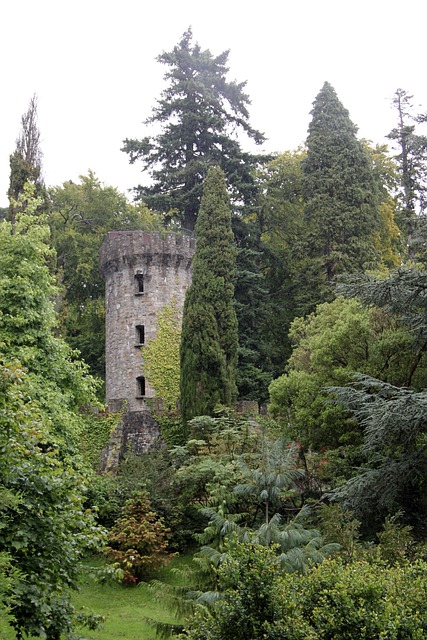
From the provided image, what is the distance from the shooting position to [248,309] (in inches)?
1261

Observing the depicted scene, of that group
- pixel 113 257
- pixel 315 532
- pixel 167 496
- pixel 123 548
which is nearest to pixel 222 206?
pixel 113 257

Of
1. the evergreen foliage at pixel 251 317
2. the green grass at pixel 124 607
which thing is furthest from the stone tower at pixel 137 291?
the green grass at pixel 124 607

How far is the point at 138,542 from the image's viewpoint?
691 inches

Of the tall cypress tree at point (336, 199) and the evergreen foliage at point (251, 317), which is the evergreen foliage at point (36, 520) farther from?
the tall cypress tree at point (336, 199)

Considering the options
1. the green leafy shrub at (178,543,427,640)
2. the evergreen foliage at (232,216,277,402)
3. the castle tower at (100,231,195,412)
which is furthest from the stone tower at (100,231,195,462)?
the green leafy shrub at (178,543,427,640)

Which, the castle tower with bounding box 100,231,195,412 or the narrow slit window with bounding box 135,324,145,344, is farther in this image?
the narrow slit window with bounding box 135,324,145,344

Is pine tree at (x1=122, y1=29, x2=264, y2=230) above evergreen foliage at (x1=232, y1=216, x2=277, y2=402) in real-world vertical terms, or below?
above

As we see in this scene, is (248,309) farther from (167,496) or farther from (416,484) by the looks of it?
(416,484)

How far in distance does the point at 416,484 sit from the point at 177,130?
78.4 feet

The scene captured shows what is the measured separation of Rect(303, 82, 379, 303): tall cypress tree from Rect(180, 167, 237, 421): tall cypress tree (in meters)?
5.33

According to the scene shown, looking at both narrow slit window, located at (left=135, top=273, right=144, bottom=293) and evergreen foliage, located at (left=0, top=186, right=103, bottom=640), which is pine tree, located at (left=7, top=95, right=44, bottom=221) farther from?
evergreen foliage, located at (left=0, top=186, right=103, bottom=640)

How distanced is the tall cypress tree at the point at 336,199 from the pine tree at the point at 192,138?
3.04 meters

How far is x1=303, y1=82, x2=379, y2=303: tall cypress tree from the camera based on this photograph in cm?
3072

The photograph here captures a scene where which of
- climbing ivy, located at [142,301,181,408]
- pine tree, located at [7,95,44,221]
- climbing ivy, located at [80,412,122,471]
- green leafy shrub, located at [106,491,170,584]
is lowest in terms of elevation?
green leafy shrub, located at [106,491,170,584]
